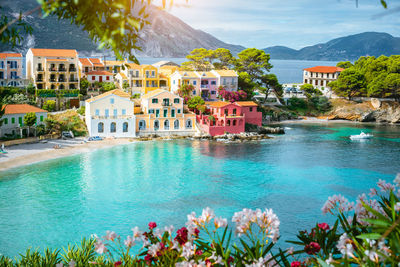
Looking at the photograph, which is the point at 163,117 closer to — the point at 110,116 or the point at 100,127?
the point at 110,116

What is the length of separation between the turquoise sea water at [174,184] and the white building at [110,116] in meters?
3.04

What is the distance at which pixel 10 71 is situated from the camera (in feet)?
141

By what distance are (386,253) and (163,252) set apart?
2.24 meters

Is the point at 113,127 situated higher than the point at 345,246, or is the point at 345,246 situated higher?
the point at 345,246

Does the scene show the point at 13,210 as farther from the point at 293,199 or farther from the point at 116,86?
the point at 116,86

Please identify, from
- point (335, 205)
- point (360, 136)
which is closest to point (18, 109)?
point (360, 136)

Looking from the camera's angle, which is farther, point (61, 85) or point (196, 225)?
point (61, 85)

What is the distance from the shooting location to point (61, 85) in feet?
140

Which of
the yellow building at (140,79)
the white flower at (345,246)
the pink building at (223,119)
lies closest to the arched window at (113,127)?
the pink building at (223,119)

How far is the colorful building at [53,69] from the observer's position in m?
42.1

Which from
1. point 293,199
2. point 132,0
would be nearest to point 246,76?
point 293,199

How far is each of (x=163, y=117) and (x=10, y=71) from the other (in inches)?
675

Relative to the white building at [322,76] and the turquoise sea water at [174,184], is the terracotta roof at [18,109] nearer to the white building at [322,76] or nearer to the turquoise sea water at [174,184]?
the turquoise sea water at [174,184]

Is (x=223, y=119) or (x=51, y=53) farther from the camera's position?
(x=51, y=53)
